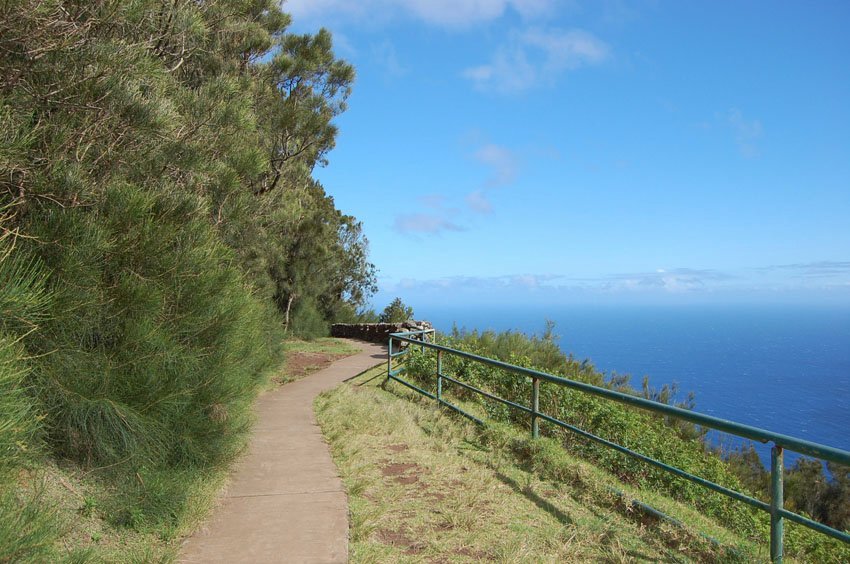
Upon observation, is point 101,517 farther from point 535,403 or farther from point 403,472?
point 535,403

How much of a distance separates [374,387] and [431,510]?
6.40 metres

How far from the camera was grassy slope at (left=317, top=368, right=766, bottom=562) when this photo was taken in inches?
159

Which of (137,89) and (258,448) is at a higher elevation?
(137,89)

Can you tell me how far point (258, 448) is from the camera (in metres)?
6.74

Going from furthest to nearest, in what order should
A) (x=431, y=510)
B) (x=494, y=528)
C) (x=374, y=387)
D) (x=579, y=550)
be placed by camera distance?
(x=374, y=387), (x=431, y=510), (x=494, y=528), (x=579, y=550)

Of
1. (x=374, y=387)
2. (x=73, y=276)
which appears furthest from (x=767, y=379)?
(x=73, y=276)

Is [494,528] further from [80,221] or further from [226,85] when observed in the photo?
[226,85]

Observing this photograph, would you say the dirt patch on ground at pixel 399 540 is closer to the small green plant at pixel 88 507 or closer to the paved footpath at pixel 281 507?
the paved footpath at pixel 281 507

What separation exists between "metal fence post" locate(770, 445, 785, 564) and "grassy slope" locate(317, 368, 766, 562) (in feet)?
0.57

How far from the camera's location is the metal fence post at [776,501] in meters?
3.51

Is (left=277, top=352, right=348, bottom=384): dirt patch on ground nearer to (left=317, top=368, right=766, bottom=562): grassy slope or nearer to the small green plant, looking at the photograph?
(left=317, top=368, right=766, bottom=562): grassy slope

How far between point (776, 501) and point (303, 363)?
1279cm

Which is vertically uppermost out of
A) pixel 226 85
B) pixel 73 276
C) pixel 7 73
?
pixel 226 85

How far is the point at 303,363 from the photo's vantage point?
591 inches
